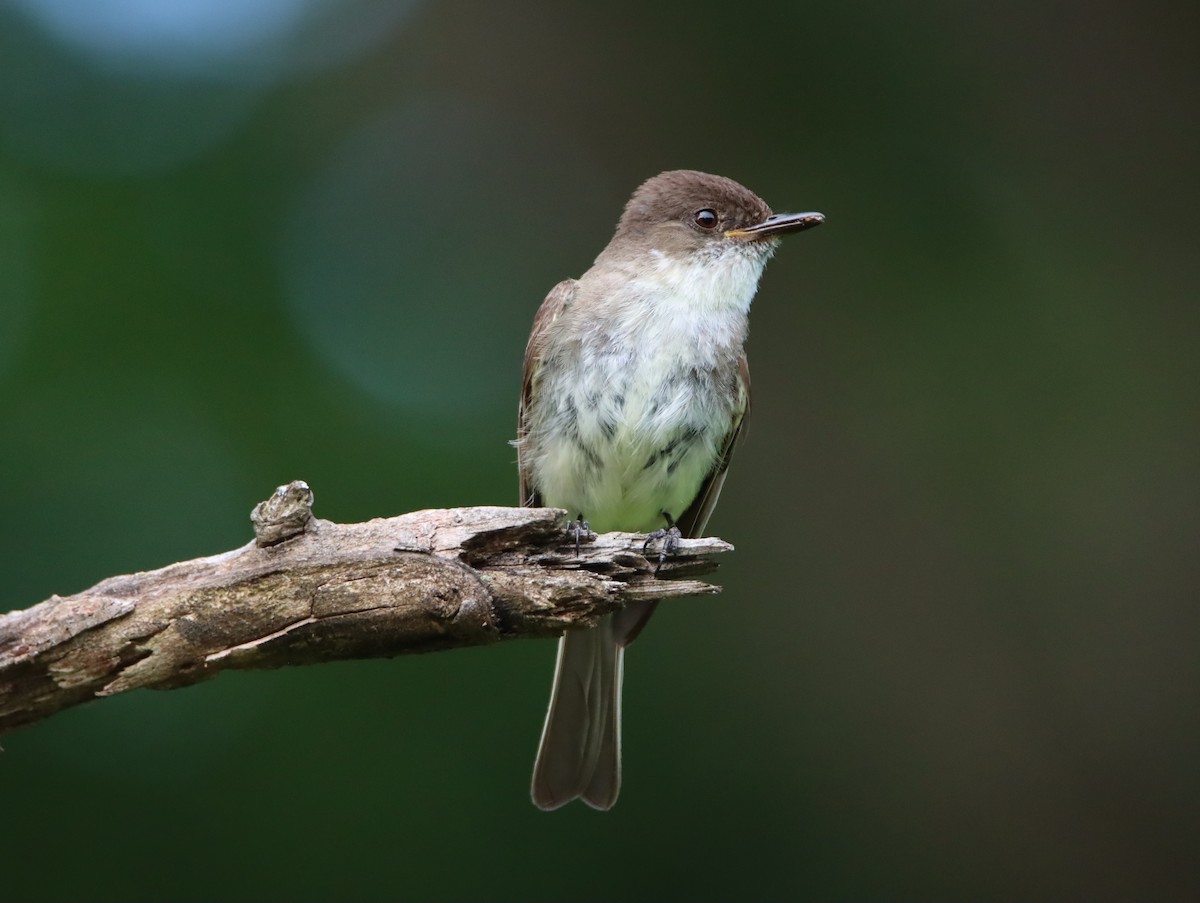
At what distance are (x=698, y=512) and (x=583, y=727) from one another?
98cm

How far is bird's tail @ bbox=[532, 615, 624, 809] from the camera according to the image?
4.88m

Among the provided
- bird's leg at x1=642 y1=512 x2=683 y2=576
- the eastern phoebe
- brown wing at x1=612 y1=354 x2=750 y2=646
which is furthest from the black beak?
bird's leg at x1=642 y1=512 x2=683 y2=576

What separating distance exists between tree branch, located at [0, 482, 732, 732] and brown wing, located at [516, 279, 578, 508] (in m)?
1.56

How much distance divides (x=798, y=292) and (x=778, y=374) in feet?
1.57

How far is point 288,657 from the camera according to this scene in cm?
332

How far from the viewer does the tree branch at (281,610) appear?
3.23 m

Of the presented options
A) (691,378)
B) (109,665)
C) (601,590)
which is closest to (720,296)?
(691,378)

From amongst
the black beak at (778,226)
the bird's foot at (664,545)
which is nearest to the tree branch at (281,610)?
the bird's foot at (664,545)

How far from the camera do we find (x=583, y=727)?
502 cm

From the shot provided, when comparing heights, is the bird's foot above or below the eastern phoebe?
below

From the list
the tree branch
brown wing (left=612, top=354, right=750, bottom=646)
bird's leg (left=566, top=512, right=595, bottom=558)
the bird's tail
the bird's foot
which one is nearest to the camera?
the tree branch

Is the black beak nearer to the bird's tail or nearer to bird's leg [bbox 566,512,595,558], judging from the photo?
bird's leg [bbox 566,512,595,558]

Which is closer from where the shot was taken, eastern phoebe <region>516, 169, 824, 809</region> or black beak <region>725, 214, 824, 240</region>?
eastern phoebe <region>516, 169, 824, 809</region>

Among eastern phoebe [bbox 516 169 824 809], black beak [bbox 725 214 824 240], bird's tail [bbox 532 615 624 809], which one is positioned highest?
black beak [bbox 725 214 824 240]
